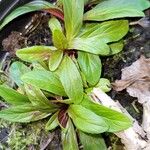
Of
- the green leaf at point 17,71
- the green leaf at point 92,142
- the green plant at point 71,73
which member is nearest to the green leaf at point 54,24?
the green plant at point 71,73

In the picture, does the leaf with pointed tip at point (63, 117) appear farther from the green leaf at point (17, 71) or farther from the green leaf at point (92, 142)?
the green leaf at point (17, 71)

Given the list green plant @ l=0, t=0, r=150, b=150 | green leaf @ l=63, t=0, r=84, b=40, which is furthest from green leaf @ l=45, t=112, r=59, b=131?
green leaf @ l=63, t=0, r=84, b=40

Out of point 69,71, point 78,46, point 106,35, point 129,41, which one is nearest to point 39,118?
point 69,71

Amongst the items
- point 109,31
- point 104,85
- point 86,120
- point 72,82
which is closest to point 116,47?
point 109,31

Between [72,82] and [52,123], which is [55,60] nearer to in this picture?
[72,82]

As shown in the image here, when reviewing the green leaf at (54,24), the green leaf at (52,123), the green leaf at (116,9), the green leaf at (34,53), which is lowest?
the green leaf at (52,123)
